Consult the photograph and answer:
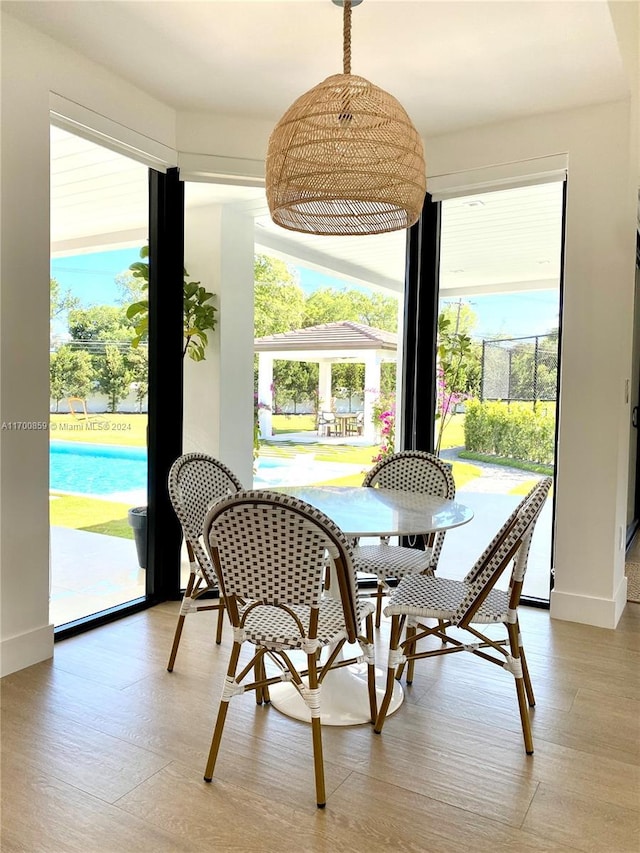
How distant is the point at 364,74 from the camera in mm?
3207

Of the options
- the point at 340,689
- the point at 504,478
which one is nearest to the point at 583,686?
the point at 340,689

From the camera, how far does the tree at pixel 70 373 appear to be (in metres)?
3.24

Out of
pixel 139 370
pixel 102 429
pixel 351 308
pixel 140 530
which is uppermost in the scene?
pixel 351 308

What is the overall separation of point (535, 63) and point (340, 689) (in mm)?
2960

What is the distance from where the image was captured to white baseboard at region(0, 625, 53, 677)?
2.81 metres

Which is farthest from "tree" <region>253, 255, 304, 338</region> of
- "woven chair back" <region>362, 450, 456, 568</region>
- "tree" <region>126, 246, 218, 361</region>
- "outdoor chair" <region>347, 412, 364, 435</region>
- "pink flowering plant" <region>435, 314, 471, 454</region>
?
"woven chair back" <region>362, 450, 456, 568</region>

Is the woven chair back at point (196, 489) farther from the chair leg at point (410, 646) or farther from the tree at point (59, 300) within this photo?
the tree at point (59, 300)

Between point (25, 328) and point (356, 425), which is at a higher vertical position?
point (25, 328)

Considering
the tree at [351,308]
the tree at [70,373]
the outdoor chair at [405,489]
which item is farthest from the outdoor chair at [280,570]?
the tree at [351,308]

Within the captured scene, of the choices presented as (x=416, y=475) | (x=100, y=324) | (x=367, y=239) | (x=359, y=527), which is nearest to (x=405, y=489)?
(x=416, y=475)

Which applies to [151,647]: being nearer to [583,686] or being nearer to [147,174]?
[583,686]

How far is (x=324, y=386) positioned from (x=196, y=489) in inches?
56.4

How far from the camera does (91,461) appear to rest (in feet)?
11.4

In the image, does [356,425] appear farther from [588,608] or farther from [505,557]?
[505,557]
